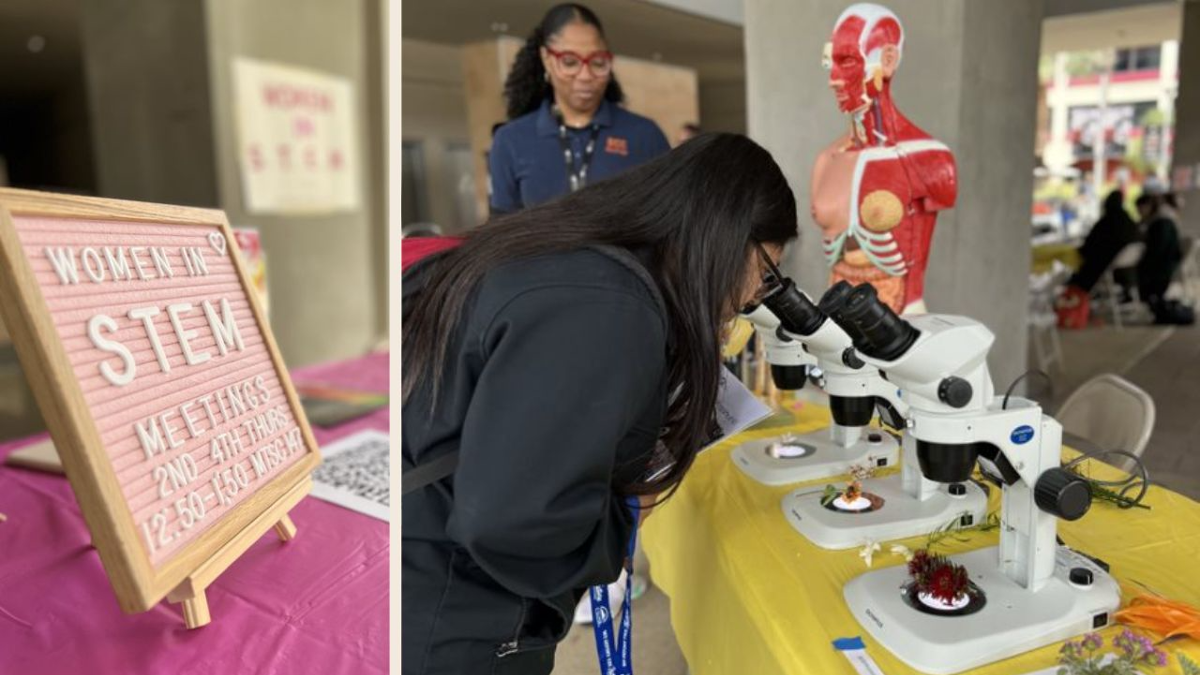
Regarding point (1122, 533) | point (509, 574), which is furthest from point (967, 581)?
point (509, 574)

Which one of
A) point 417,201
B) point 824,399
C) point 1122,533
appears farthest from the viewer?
point 417,201

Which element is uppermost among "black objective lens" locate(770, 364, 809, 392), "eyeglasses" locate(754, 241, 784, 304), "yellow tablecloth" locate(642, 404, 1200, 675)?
"eyeglasses" locate(754, 241, 784, 304)

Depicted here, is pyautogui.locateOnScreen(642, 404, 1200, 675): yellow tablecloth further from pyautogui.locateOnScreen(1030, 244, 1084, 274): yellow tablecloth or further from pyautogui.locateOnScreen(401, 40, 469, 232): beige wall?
pyautogui.locateOnScreen(1030, 244, 1084, 274): yellow tablecloth

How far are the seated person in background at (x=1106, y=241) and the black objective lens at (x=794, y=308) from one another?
443 centimetres

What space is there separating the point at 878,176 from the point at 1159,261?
3.99 m

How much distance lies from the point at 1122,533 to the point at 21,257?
4.41 feet

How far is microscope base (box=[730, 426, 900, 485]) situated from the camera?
1390 millimetres

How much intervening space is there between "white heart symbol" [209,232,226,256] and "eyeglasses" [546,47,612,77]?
1445mm

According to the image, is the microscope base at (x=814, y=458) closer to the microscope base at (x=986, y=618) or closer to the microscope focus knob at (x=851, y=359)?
the microscope focus knob at (x=851, y=359)

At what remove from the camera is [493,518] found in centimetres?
76

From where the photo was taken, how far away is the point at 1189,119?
252 inches

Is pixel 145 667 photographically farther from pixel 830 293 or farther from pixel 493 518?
pixel 830 293

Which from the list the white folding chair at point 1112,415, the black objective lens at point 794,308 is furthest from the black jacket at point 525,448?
the white folding chair at point 1112,415

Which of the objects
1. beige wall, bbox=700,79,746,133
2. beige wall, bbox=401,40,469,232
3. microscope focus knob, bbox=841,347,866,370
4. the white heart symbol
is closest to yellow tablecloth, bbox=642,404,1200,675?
microscope focus knob, bbox=841,347,866,370
